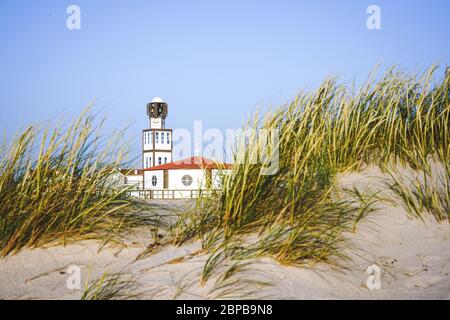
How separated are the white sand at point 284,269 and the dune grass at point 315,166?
0.43 ft

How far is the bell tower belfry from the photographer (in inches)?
1912

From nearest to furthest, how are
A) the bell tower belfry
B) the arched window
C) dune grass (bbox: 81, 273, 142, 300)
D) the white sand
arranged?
dune grass (bbox: 81, 273, 142, 300), the white sand, the arched window, the bell tower belfry

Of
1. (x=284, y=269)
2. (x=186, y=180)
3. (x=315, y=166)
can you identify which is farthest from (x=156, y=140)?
(x=284, y=269)

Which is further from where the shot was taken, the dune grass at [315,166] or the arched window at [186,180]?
the arched window at [186,180]

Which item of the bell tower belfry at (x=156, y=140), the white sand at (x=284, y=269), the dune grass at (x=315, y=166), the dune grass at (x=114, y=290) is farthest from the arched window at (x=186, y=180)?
the dune grass at (x=114, y=290)

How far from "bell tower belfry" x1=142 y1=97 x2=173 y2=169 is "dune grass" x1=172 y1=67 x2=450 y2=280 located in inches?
1720

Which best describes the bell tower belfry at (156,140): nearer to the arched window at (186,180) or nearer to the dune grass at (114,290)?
the arched window at (186,180)

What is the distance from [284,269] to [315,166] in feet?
4.39

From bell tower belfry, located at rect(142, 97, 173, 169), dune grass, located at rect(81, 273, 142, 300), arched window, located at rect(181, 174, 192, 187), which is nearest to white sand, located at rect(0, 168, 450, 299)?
dune grass, located at rect(81, 273, 142, 300)

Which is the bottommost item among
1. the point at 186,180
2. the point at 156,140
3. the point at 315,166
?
the point at 186,180

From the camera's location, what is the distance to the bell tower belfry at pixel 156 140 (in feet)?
159

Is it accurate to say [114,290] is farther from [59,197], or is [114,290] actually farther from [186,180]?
[186,180]

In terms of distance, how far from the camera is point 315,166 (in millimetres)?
4395

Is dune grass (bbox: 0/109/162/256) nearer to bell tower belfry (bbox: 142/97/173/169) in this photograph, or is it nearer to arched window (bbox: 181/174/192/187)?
arched window (bbox: 181/174/192/187)
